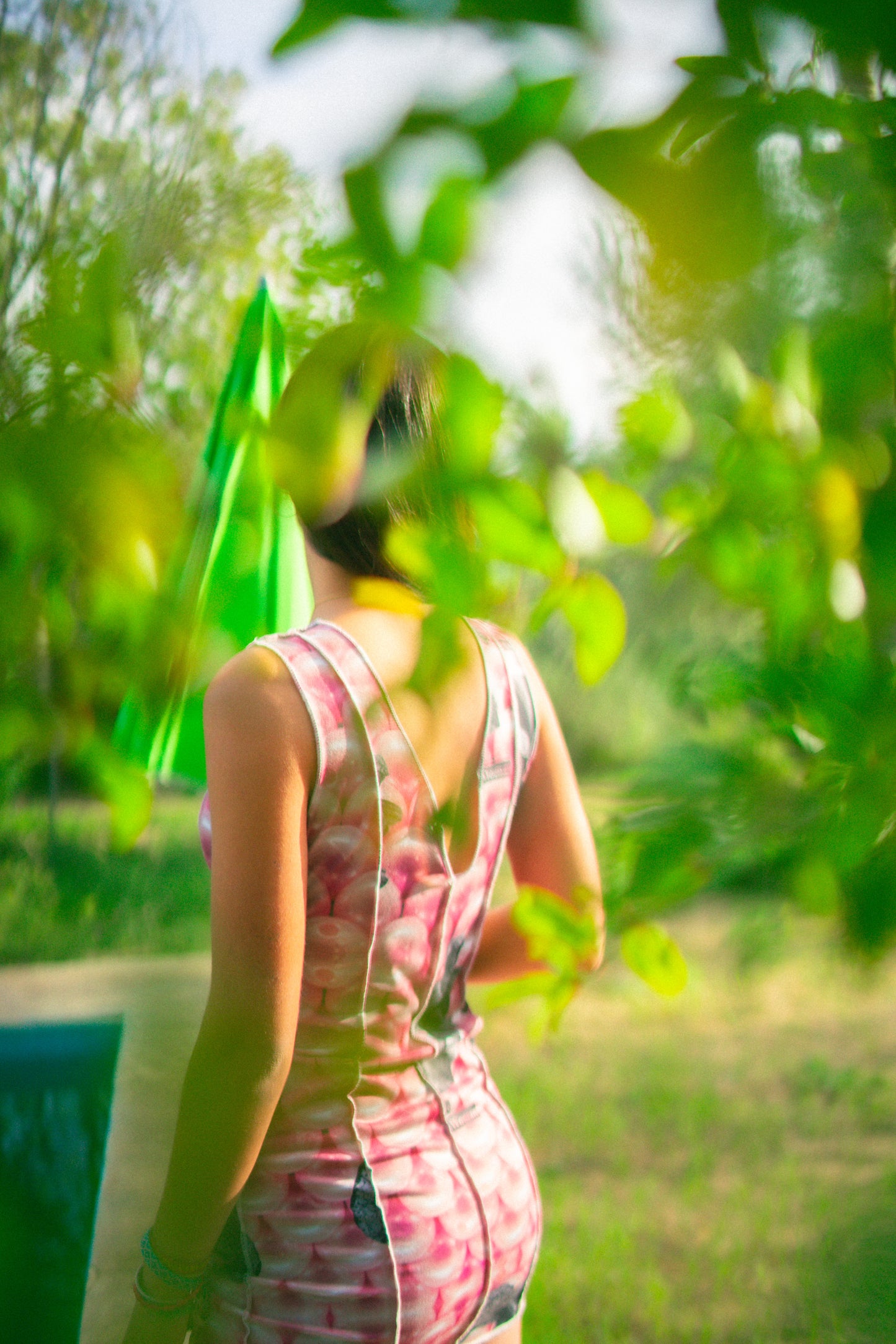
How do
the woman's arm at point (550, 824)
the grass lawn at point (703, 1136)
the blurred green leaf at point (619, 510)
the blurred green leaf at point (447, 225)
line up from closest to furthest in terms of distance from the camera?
the blurred green leaf at point (447, 225) < the blurred green leaf at point (619, 510) < the woman's arm at point (550, 824) < the grass lawn at point (703, 1136)

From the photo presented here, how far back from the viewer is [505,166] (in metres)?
0.42

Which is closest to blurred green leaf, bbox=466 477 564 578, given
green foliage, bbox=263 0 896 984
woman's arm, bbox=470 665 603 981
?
green foliage, bbox=263 0 896 984

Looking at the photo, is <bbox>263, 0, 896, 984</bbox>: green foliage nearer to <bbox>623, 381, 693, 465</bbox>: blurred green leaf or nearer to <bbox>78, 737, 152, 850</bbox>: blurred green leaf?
<bbox>623, 381, 693, 465</bbox>: blurred green leaf

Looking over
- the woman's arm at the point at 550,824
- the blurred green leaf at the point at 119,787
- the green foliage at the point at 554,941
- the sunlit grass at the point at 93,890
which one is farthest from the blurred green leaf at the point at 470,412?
the sunlit grass at the point at 93,890

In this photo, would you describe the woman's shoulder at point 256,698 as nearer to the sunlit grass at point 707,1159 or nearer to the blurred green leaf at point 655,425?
the blurred green leaf at point 655,425

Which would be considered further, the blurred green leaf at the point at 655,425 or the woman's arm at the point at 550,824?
the woman's arm at the point at 550,824

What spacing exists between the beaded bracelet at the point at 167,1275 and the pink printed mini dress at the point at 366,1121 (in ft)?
0.17

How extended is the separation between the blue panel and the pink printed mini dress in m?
1.31

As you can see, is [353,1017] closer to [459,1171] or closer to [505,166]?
[459,1171]

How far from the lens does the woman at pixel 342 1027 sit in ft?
3.74

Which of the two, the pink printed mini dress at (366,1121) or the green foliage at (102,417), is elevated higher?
the green foliage at (102,417)

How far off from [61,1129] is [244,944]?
11.4 ft

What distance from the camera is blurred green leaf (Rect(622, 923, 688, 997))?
23.2 inches

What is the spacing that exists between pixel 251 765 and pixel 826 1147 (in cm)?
413
